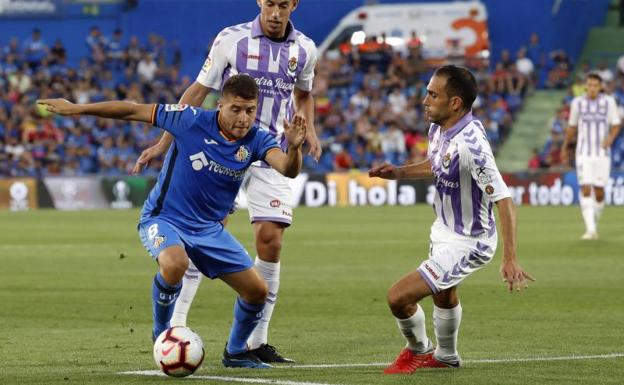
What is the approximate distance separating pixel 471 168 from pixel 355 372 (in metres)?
1.39

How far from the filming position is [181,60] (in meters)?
42.8

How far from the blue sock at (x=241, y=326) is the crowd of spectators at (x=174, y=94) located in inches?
990

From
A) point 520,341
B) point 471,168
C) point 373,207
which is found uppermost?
point 471,168

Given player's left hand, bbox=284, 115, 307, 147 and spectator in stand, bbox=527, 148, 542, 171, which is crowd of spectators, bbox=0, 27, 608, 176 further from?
player's left hand, bbox=284, 115, 307, 147

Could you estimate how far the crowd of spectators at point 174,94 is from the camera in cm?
3559

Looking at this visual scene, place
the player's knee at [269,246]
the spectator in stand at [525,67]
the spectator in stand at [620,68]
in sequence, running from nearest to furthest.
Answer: the player's knee at [269,246]
the spectator in stand at [620,68]
the spectator in stand at [525,67]

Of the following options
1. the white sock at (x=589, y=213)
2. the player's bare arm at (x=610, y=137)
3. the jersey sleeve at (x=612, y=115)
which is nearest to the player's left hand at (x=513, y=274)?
the white sock at (x=589, y=213)

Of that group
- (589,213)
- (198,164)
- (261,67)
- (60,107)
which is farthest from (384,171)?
(589,213)

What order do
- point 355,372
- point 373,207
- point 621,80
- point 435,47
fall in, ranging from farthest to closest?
1. point 435,47
2. point 621,80
3. point 373,207
4. point 355,372

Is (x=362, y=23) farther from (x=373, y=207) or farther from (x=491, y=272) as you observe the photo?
(x=491, y=272)

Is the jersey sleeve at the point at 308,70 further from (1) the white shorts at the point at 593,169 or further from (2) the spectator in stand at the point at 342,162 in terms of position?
(2) the spectator in stand at the point at 342,162

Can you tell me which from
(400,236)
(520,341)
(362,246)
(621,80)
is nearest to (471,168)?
(520,341)

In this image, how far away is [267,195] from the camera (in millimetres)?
9500

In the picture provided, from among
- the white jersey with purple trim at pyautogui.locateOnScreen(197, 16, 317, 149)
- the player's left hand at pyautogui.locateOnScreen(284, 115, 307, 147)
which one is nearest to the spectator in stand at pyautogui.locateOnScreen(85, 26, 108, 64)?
the white jersey with purple trim at pyautogui.locateOnScreen(197, 16, 317, 149)
